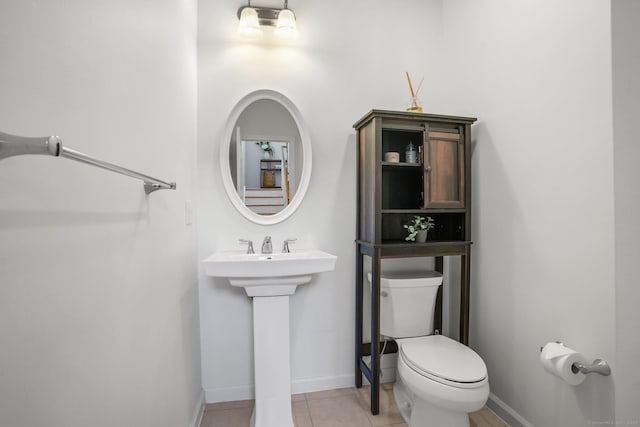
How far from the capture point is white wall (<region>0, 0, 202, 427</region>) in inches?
19.8

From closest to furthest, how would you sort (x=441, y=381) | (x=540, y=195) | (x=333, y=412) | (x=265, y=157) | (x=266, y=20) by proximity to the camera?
(x=441, y=381) < (x=540, y=195) < (x=333, y=412) < (x=266, y=20) < (x=265, y=157)

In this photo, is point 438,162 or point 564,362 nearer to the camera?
point 564,362

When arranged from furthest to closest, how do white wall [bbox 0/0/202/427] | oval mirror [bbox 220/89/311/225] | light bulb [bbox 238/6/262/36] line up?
oval mirror [bbox 220/89/311/225] < light bulb [bbox 238/6/262/36] < white wall [bbox 0/0/202/427]

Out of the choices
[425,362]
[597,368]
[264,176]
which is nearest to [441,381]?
[425,362]

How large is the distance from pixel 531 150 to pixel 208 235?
1.83m

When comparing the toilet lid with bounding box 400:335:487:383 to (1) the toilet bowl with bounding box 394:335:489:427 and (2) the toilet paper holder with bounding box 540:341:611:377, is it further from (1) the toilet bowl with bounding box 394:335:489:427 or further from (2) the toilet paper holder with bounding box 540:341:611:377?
(2) the toilet paper holder with bounding box 540:341:611:377

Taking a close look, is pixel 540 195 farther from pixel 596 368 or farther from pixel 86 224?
pixel 86 224

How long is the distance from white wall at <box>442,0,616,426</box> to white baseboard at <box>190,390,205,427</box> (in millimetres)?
1675

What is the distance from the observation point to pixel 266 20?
196 cm

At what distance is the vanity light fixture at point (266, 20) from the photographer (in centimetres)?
188

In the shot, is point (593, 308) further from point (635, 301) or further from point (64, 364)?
point (64, 364)

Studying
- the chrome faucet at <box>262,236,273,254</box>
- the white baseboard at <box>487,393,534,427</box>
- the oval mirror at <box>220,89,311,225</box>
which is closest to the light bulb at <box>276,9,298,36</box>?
the oval mirror at <box>220,89,311,225</box>

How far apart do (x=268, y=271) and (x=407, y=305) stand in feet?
2.91

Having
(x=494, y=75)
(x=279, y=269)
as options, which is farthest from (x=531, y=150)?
(x=279, y=269)
